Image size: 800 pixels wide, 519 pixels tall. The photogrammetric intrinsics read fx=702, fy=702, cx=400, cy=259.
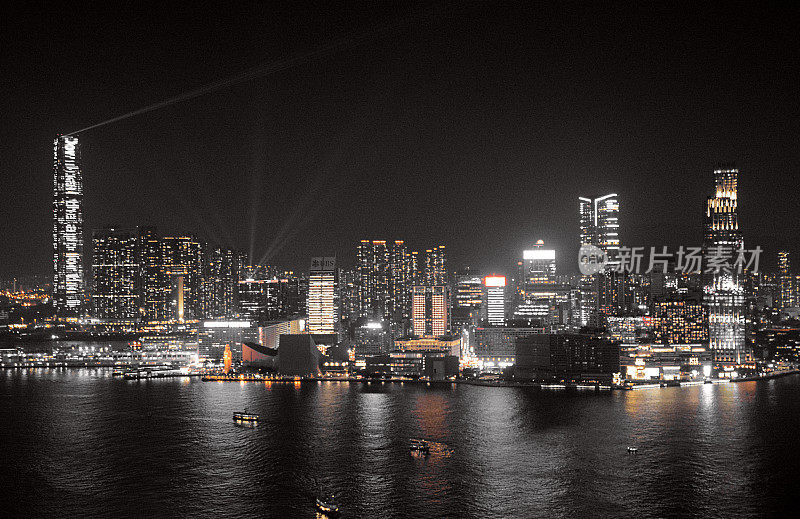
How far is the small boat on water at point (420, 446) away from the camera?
68.4ft

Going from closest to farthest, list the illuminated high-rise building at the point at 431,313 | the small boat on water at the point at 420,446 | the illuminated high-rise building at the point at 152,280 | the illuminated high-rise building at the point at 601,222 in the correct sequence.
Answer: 1. the small boat on water at the point at 420,446
2. the illuminated high-rise building at the point at 431,313
3. the illuminated high-rise building at the point at 152,280
4. the illuminated high-rise building at the point at 601,222

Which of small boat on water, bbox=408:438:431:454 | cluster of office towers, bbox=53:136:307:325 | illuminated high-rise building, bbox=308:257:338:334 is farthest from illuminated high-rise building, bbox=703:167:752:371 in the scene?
cluster of office towers, bbox=53:136:307:325

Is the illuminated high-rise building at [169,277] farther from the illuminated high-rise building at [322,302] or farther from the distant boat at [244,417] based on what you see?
the distant boat at [244,417]

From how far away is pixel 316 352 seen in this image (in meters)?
43.8

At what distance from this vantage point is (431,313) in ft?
199

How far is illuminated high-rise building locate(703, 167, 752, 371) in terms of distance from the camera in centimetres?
4625

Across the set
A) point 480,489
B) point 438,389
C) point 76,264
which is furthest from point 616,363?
point 76,264

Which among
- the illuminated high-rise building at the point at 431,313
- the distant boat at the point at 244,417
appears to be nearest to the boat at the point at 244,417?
the distant boat at the point at 244,417

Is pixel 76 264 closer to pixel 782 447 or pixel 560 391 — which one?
pixel 560 391

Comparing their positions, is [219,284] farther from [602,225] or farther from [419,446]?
[419,446]

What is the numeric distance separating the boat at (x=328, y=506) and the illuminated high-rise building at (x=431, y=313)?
146 feet

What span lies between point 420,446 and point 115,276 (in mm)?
61204

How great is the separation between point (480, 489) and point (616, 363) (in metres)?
23.7

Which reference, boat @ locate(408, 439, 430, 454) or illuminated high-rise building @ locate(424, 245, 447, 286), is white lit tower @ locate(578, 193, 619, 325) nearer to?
illuminated high-rise building @ locate(424, 245, 447, 286)
